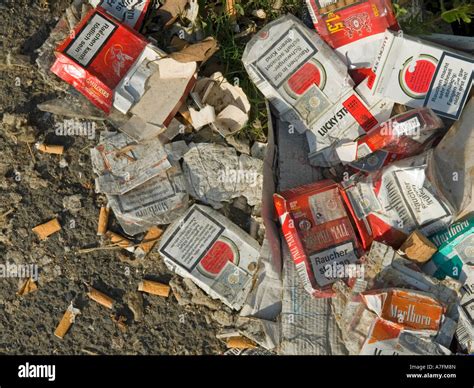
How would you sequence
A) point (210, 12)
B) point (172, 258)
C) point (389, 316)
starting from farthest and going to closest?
1. point (210, 12)
2. point (172, 258)
3. point (389, 316)

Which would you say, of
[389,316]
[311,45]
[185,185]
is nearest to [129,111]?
[185,185]

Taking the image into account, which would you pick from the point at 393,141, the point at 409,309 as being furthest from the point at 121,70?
the point at 409,309

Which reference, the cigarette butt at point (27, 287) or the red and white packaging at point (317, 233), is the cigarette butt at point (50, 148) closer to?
the cigarette butt at point (27, 287)

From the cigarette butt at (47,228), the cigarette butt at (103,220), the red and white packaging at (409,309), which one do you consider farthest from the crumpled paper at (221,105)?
the red and white packaging at (409,309)

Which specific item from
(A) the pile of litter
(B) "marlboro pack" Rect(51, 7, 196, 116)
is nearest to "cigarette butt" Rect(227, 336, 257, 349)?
(A) the pile of litter

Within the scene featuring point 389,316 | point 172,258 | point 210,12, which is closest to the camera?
point 389,316

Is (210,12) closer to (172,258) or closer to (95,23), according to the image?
(95,23)

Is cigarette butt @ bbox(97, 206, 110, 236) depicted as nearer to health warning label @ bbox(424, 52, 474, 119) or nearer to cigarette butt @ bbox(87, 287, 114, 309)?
cigarette butt @ bbox(87, 287, 114, 309)
